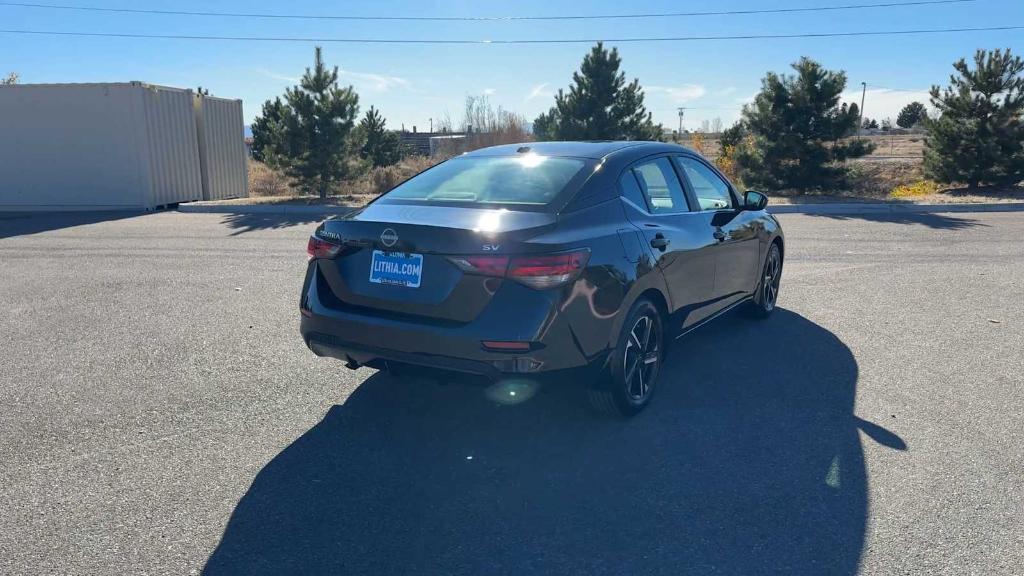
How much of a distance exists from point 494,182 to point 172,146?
15897 mm

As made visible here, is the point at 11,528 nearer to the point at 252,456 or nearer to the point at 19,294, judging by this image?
the point at 252,456

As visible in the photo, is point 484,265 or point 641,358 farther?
point 641,358

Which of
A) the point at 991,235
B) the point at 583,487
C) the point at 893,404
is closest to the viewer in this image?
the point at 583,487

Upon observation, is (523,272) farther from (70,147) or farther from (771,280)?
(70,147)

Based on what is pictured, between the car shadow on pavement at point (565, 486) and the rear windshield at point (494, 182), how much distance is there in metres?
1.11

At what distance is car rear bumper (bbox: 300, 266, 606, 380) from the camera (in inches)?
140

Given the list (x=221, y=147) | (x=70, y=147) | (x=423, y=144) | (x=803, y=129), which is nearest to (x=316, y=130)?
(x=221, y=147)

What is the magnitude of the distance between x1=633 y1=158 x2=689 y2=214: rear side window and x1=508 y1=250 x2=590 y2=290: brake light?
119 centimetres

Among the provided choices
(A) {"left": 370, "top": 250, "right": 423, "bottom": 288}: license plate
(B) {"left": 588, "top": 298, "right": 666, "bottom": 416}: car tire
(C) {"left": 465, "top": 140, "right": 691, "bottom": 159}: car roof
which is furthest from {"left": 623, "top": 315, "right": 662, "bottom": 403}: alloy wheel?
(A) {"left": 370, "top": 250, "right": 423, "bottom": 288}: license plate

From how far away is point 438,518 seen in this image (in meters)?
3.20

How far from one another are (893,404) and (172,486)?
402cm

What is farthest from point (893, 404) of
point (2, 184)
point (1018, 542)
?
point (2, 184)

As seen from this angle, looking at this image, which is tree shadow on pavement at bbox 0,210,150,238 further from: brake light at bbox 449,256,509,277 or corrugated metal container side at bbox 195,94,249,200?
brake light at bbox 449,256,509,277

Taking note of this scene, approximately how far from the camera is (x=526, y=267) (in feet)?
11.7
